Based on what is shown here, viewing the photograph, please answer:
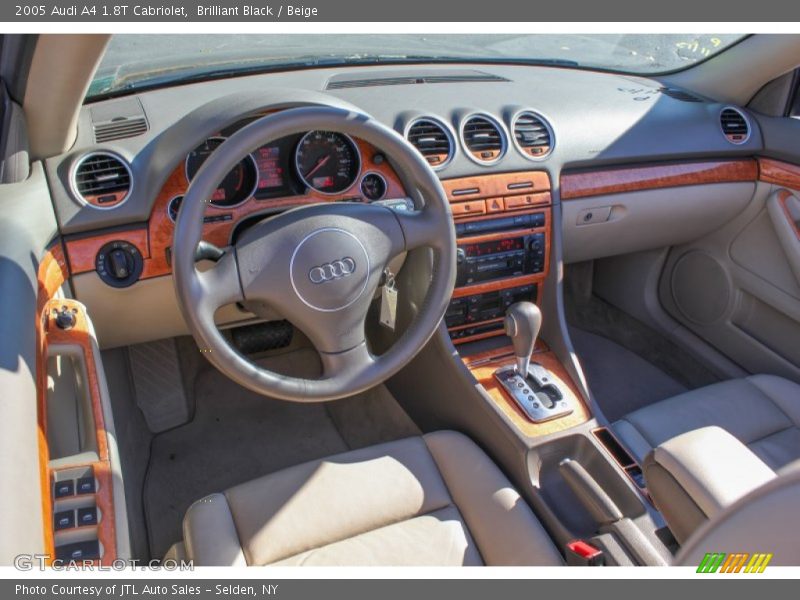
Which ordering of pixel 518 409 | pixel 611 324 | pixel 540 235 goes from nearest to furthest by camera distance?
pixel 518 409 < pixel 540 235 < pixel 611 324

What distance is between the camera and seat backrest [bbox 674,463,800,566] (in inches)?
29.5

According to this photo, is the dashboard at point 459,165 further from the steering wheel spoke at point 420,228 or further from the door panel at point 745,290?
the steering wheel spoke at point 420,228

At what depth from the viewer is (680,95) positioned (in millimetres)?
2680

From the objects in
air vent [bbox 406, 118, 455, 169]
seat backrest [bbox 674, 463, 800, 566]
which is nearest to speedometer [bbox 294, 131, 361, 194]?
air vent [bbox 406, 118, 455, 169]

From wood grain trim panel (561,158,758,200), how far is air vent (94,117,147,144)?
1.30 metres

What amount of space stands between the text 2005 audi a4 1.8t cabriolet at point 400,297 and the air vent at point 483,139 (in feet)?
0.04

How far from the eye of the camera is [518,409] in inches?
82.0

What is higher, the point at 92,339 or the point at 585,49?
the point at 585,49

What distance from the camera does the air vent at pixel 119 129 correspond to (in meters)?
1.84

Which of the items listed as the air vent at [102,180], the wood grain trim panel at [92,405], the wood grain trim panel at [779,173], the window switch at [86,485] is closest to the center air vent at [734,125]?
the wood grain trim panel at [779,173]

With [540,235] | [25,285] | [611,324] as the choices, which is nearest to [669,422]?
[540,235]

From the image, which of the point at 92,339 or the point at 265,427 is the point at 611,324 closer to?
the point at 265,427

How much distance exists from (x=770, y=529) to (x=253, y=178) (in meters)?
1.42

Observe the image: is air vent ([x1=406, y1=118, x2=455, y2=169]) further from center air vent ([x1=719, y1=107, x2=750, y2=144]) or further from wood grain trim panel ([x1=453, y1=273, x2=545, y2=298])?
center air vent ([x1=719, y1=107, x2=750, y2=144])
